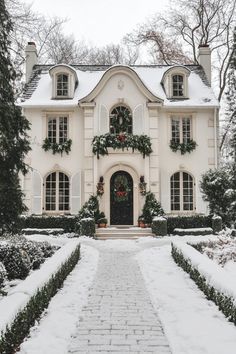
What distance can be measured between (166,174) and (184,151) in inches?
55.2

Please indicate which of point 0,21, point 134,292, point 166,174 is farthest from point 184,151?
point 134,292

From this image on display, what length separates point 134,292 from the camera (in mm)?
8703

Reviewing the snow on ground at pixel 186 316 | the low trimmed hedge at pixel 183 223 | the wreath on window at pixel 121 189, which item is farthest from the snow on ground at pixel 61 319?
the wreath on window at pixel 121 189

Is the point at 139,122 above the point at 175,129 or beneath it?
above

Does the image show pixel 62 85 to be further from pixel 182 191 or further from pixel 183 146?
pixel 182 191

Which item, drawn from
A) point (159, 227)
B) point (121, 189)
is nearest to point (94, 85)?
point (121, 189)

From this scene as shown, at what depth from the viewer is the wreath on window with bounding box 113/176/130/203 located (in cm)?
2088

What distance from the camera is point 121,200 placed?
21.0 meters

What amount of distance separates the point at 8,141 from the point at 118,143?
7691 mm

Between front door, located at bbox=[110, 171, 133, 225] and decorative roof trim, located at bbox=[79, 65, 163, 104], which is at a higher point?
decorative roof trim, located at bbox=[79, 65, 163, 104]

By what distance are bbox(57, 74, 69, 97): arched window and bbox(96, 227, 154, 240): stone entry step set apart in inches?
285

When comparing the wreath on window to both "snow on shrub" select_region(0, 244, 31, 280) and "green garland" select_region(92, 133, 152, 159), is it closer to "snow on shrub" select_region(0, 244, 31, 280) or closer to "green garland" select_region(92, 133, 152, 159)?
"green garland" select_region(92, 133, 152, 159)

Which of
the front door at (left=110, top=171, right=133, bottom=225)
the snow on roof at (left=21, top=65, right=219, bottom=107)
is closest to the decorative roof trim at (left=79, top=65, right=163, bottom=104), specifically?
the snow on roof at (left=21, top=65, right=219, bottom=107)

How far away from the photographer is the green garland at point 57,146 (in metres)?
21.2
